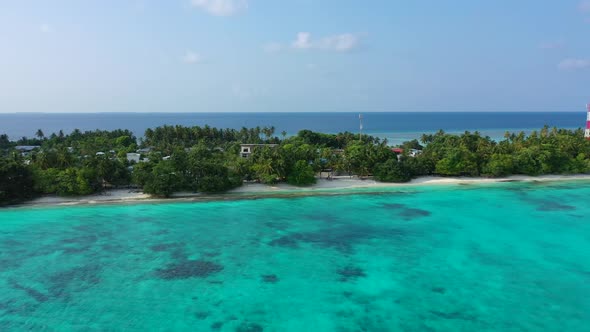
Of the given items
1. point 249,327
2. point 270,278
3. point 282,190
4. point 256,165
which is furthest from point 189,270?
point 256,165

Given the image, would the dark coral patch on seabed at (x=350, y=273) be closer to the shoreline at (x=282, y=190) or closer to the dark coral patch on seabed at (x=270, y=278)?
the dark coral patch on seabed at (x=270, y=278)

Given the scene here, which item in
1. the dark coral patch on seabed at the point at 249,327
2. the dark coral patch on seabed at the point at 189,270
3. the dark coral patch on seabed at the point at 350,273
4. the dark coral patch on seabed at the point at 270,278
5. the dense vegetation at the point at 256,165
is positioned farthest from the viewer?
the dense vegetation at the point at 256,165

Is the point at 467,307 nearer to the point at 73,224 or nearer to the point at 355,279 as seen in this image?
the point at 355,279

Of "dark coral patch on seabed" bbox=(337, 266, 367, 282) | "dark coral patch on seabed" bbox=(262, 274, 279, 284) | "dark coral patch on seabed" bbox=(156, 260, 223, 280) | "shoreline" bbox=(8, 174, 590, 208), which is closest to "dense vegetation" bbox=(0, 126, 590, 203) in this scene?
"shoreline" bbox=(8, 174, 590, 208)

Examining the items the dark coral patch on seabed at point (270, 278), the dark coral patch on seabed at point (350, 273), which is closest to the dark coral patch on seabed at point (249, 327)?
the dark coral patch on seabed at point (270, 278)

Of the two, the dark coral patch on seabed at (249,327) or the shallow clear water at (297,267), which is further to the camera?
the shallow clear water at (297,267)

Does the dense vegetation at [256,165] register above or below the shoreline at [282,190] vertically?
above
